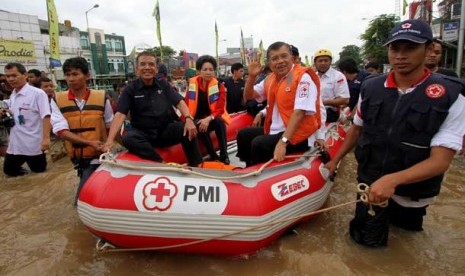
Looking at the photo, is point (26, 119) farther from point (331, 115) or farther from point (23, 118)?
point (331, 115)

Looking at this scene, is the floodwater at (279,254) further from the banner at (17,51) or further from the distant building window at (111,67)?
the distant building window at (111,67)

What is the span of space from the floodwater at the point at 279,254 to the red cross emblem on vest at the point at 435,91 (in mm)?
1192

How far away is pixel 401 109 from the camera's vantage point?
2189 millimetres

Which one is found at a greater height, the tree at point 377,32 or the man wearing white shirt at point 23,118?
the tree at point 377,32

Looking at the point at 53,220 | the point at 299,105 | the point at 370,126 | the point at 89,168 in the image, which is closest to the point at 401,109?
the point at 370,126

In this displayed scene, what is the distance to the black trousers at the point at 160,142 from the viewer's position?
Answer: 3.00m

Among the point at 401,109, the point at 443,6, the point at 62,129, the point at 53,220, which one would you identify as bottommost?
the point at 53,220

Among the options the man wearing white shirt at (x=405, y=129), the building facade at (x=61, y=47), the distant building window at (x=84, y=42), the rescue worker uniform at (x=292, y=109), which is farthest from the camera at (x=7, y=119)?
the distant building window at (x=84, y=42)

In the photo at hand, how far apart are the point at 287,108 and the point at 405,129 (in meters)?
1.08

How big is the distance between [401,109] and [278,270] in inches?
54.1

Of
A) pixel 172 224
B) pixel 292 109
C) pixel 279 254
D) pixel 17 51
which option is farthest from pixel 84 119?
pixel 17 51

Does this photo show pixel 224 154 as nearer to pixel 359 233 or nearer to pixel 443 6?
pixel 359 233

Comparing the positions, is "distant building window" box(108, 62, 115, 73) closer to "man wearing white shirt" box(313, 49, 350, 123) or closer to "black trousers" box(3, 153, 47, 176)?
"black trousers" box(3, 153, 47, 176)

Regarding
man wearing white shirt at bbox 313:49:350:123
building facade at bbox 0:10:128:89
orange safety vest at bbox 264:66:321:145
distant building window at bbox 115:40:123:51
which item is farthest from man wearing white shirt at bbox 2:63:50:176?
distant building window at bbox 115:40:123:51
